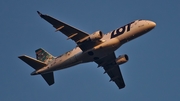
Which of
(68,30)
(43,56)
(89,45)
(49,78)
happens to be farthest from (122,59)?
(43,56)

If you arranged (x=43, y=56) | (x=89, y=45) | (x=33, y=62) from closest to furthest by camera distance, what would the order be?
(x=89, y=45), (x=33, y=62), (x=43, y=56)

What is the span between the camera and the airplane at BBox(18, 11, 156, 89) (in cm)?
7275

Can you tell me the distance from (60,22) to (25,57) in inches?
394

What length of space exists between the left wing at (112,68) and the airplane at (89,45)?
0.19 m

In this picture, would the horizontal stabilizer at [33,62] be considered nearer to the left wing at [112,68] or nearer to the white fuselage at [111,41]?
the white fuselage at [111,41]

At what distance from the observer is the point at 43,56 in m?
84.3

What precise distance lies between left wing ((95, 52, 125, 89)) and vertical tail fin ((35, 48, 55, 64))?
9473 mm

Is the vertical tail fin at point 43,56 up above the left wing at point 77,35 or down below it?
above

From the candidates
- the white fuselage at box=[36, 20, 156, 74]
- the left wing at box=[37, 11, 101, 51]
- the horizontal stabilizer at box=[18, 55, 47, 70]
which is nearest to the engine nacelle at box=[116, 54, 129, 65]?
the white fuselage at box=[36, 20, 156, 74]

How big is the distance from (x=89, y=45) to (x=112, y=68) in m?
11.3

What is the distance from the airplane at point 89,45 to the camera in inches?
2864

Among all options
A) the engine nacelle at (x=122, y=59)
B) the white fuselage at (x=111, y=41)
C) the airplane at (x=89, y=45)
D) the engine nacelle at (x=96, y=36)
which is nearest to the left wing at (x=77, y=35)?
the airplane at (x=89, y=45)

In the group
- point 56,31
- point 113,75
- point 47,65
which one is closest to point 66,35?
point 56,31

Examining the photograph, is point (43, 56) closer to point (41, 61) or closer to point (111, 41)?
point (41, 61)
